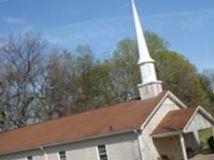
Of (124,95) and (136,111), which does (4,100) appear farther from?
(136,111)

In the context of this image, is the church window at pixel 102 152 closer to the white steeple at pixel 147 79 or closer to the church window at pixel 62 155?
the church window at pixel 62 155

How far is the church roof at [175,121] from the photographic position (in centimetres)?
3175

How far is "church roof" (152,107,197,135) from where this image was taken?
31750 millimetres

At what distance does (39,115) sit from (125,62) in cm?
1405

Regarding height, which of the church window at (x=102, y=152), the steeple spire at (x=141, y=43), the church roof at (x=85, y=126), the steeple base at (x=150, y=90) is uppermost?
the steeple spire at (x=141, y=43)

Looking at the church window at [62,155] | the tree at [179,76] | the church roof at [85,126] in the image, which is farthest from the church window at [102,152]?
the tree at [179,76]

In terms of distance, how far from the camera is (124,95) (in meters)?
68.6

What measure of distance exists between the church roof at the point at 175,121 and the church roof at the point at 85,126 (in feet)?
4.27

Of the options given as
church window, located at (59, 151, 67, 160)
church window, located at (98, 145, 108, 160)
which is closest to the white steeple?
church window, located at (98, 145, 108, 160)

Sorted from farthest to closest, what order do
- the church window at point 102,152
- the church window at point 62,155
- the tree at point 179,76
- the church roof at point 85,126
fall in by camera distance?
the tree at point 179,76, the church window at point 62,155, the church window at point 102,152, the church roof at point 85,126

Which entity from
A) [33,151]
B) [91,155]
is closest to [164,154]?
[91,155]

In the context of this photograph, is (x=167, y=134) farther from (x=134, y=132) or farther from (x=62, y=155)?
(x=62, y=155)

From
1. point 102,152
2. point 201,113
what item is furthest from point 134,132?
point 201,113

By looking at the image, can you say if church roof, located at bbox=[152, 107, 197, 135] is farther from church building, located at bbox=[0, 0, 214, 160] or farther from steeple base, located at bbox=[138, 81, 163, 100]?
steeple base, located at bbox=[138, 81, 163, 100]
